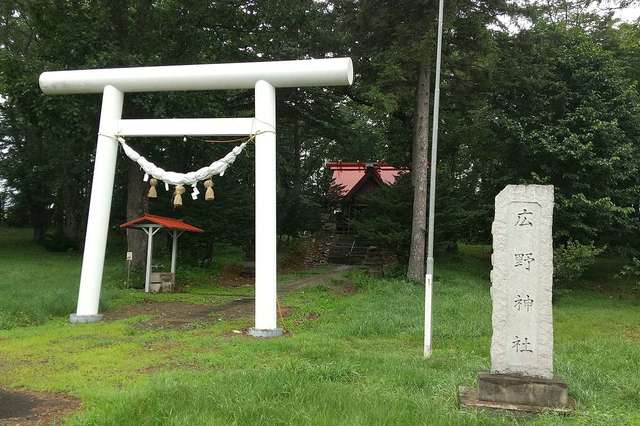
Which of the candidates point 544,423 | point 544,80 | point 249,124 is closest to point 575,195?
point 544,80

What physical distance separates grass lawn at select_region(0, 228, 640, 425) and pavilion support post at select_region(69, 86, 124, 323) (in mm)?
710

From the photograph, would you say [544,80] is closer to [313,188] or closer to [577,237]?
[577,237]

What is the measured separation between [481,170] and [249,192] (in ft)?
39.2

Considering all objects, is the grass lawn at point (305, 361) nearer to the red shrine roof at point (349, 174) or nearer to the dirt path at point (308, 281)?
the dirt path at point (308, 281)

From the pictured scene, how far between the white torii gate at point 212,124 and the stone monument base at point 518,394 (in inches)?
199

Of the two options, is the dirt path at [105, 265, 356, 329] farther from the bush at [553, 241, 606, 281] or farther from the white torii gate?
the bush at [553, 241, 606, 281]

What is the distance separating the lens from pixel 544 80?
19797mm

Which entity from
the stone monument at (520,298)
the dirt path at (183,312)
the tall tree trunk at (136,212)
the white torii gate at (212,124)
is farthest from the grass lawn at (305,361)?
the tall tree trunk at (136,212)

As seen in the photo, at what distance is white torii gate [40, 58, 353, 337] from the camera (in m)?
10.5

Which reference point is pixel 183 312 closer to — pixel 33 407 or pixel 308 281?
pixel 33 407

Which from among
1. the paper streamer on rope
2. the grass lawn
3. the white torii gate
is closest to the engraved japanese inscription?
the grass lawn

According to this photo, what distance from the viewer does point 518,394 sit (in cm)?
583

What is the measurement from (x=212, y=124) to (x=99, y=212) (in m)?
3.12

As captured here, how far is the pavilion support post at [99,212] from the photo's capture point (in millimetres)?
11695
